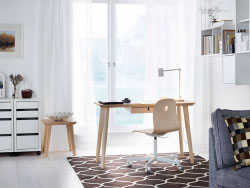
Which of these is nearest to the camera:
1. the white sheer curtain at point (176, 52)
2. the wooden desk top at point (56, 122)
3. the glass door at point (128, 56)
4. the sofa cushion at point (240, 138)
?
the sofa cushion at point (240, 138)

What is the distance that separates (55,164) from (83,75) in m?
1.41

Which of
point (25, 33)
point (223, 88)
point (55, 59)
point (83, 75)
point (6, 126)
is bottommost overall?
point (6, 126)

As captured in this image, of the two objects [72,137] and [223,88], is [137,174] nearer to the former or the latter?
[72,137]

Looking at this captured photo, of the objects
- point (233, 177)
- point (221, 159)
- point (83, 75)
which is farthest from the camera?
point (83, 75)

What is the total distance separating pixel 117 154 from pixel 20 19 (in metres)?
2.22

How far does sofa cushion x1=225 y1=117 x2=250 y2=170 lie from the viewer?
10.7ft

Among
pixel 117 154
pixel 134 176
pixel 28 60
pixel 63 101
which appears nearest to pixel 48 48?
pixel 28 60

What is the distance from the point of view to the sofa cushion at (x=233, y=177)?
10.2 ft

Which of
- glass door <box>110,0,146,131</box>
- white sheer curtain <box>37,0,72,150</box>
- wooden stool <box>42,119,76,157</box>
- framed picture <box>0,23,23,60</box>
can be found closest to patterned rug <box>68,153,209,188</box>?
wooden stool <box>42,119,76,157</box>

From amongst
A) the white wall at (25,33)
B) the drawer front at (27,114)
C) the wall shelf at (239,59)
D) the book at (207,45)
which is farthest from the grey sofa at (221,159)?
the white wall at (25,33)

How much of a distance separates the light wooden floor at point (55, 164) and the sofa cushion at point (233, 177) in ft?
4.85

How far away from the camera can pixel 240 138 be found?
10.9 feet

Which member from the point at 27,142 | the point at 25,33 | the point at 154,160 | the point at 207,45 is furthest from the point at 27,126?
the point at 207,45

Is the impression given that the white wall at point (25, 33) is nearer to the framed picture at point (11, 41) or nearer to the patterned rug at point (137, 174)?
the framed picture at point (11, 41)
